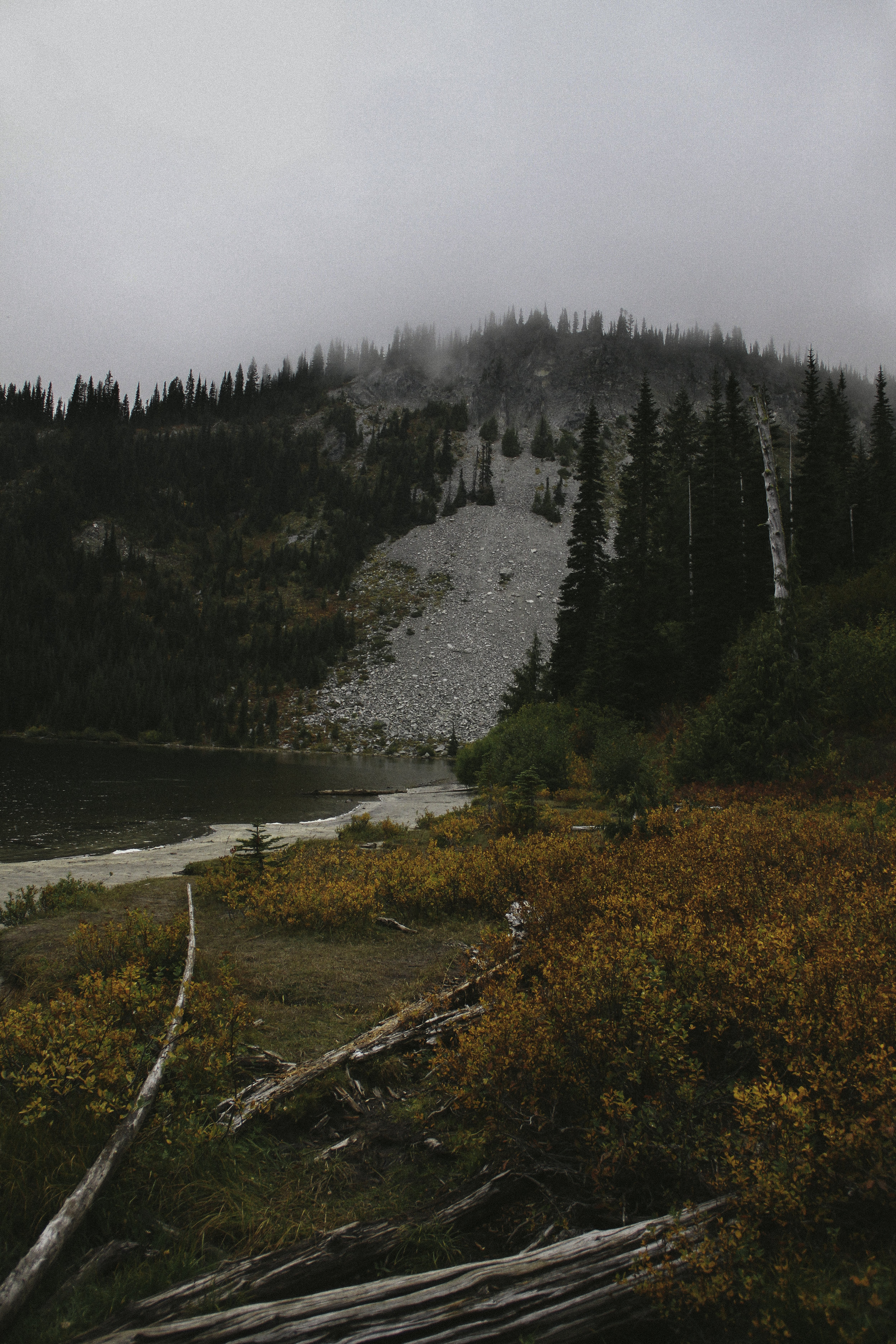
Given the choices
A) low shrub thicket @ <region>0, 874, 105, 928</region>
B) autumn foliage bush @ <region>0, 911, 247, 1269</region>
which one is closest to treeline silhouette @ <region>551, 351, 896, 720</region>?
low shrub thicket @ <region>0, 874, 105, 928</region>

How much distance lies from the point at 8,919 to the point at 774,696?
16.2m

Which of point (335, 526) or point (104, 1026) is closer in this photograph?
point (104, 1026)

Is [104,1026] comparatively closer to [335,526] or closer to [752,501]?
[752,501]

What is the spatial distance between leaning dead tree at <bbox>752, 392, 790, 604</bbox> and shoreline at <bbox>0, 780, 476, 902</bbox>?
13.1m

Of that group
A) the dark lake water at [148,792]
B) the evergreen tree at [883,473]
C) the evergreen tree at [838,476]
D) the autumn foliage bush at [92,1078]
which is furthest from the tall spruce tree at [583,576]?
the autumn foliage bush at [92,1078]

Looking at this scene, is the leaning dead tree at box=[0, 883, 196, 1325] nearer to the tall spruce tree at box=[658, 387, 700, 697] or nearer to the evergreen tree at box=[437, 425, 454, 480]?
the tall spruce tree at box=[658, 387, 700, 697]

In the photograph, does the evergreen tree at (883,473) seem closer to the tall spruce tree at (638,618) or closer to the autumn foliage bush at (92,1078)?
the tall spruce tree at (638,618)

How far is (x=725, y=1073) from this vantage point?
396 cm

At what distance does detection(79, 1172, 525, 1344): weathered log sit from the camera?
8.68 ft

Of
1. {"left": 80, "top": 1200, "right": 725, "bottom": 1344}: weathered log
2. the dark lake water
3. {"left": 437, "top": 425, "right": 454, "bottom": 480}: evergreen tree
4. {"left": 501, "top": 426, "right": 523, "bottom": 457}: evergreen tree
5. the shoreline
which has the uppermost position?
{"left": 501, "top": 426, "right": 523, "bottom": 457}: evergreen tree

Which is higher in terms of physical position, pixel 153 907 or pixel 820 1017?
pixel 820 1017

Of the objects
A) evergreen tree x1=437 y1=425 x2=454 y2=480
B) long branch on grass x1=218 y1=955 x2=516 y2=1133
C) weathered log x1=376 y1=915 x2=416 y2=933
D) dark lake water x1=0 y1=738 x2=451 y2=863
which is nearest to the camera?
long branch on grass x1=218 y1=955 x2=516 y2=1133

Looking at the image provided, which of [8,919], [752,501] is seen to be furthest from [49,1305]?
[752,501]

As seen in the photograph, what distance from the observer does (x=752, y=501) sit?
41875mm
